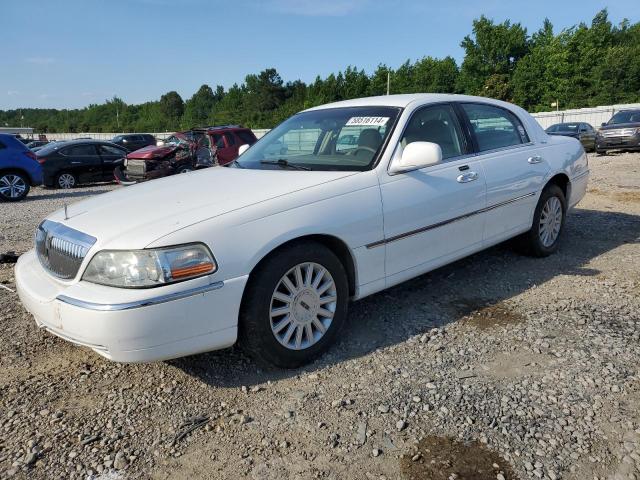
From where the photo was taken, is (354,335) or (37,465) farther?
(354,335)

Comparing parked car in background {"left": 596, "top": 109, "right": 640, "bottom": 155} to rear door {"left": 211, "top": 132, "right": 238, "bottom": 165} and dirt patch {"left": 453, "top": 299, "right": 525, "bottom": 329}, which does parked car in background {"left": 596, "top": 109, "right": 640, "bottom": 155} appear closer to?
rear door {"left": 211, "top": 132, "right": 238, "bottom": 165}

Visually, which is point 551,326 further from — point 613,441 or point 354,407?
point 354,407

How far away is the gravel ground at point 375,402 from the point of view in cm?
235

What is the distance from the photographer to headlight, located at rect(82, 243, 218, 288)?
262cm

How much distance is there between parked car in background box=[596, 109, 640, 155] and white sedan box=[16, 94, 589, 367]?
15.5 meters

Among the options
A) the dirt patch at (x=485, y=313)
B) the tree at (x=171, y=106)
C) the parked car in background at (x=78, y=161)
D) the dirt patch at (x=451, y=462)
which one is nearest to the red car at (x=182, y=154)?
the parked car in background at (x=78, y=161)

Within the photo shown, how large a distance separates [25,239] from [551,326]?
645 cm

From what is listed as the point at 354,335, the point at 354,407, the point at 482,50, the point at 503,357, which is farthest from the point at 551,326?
the point at 482,50

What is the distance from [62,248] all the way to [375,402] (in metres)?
1.95

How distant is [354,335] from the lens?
3.61 m

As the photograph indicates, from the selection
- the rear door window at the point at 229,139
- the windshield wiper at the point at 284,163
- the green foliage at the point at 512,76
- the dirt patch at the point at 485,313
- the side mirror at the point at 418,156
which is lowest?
the dirt patch at the point at 485,313

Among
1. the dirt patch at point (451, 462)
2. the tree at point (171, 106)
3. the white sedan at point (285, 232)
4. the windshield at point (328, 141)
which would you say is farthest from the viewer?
the tree at point (171, 106)

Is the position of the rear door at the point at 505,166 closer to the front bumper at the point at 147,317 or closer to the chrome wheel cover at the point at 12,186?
the front bumper at the point at 147,317

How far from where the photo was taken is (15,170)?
11766mm
